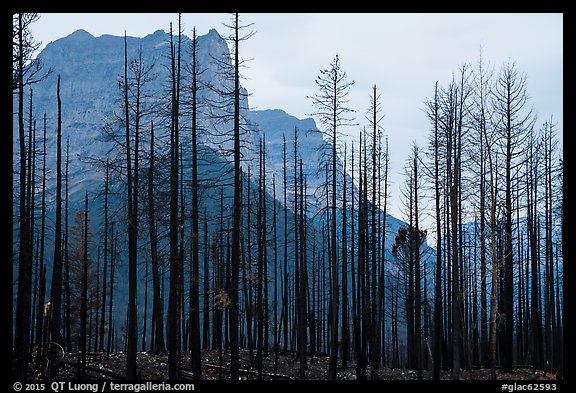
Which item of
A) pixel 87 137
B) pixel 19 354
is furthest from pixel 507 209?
pixel 87 137

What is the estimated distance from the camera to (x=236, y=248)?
17.3m

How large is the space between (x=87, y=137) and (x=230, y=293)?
17651 centimetres

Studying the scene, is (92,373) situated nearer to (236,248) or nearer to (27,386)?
(236,248)

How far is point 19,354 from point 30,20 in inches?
380

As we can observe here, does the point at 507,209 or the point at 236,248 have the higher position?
the point at 507,209
